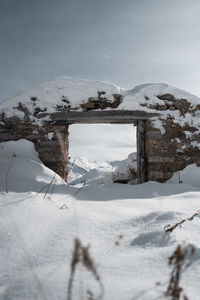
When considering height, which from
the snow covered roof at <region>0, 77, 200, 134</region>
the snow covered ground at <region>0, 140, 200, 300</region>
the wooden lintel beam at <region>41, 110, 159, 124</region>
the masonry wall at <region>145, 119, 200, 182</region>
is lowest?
the snow covered ground at <region>0, 140, 200, 300</region>

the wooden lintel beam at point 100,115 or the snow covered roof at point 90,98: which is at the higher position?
the snow covered roof at point 90,98

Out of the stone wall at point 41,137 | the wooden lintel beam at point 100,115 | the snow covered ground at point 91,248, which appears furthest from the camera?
the wooden lintel beam at point 100,115

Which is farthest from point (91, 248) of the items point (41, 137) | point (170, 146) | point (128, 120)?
point (128, 120)

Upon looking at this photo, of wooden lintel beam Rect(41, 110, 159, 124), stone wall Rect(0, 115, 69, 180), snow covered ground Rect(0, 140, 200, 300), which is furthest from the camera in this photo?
wooden lintel beam Rect(41, 110, 159, 124)

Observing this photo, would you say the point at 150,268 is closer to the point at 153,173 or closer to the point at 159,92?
the point at 153,173

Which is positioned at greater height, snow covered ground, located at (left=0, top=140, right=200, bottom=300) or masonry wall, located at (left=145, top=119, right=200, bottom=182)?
masonry wall, located at (left=145, top=119, right=200, bottom=182)

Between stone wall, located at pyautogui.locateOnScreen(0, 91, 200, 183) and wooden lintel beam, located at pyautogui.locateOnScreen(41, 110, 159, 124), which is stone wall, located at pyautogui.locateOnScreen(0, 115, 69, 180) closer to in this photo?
stone wall, located at pyautogui.locateOnScreen(0, 91, 200, 183)

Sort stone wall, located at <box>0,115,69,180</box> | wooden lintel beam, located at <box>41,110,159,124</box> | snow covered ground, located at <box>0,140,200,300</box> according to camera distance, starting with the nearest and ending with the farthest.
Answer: snow covered ground, located at <box>0,140,200,300</box>, stone wall, located at <box>0,115,69,180</box>, wooden lintel beam, located at <box>41,110,159,124</box>

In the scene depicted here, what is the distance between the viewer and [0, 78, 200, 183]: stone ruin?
172 inches

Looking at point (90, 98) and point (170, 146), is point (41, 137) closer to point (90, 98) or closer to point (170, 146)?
point (90, 98)

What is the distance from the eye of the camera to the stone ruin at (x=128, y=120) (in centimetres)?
437

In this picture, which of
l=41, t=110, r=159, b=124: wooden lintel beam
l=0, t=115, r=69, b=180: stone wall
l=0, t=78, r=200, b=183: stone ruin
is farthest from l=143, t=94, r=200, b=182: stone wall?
l=0, t=115, r=69, b=180: stone wall

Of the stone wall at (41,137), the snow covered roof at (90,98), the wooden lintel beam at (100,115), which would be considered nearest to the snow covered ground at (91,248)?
the stone wall at (41,137)

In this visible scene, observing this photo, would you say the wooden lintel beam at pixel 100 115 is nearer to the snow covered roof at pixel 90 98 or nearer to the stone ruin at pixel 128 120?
the stone ruin at pixel 128 120
